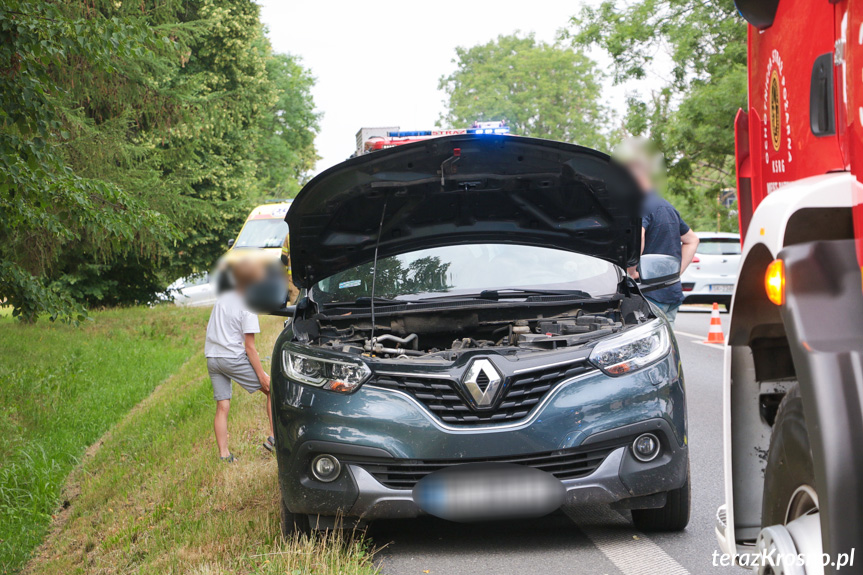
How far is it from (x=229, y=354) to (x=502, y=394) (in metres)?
3.11

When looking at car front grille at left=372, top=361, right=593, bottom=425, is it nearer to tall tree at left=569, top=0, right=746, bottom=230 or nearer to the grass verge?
the grass verge

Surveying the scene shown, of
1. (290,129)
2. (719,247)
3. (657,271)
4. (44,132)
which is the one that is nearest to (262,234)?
(719,247)

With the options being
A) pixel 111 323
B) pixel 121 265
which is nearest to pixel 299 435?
pixel 111 323

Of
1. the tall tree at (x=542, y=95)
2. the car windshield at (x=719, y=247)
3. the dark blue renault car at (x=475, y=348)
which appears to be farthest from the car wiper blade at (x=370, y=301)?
the tall tree at (x=542, y=95)

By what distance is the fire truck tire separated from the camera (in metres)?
4.71

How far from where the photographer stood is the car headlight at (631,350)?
4527mm

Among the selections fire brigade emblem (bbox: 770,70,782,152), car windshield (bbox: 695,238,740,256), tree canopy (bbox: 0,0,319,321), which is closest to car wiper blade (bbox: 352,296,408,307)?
fire brigade emblem (bbox: 770,70,782,152)

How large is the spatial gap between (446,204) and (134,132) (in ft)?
42.3

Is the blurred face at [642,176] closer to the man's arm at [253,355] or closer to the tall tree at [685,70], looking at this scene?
the man's arm at [253,355]

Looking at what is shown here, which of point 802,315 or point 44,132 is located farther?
point 44,132

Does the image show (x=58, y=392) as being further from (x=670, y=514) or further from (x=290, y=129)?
(x=290, y=129)

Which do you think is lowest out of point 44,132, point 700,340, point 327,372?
point 700,340

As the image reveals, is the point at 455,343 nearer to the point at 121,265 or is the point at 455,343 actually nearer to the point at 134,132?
the point at 134,132

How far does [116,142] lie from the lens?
14969mm
